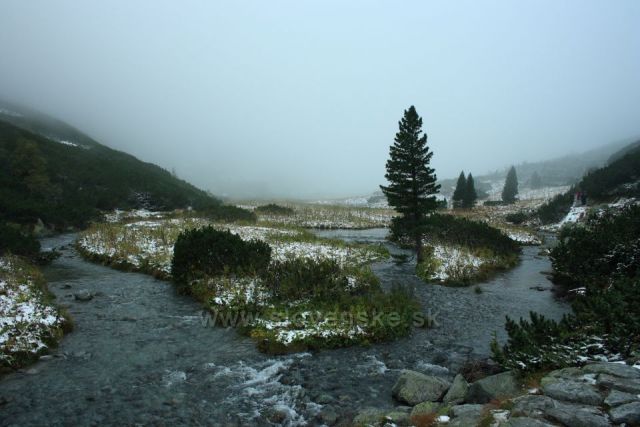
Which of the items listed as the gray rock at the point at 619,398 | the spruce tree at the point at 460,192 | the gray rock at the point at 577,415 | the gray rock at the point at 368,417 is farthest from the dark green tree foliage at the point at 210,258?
the spruce tree at the point at 460,192

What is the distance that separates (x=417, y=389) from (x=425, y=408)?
116cm

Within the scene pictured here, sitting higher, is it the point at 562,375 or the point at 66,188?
the point at 66,188

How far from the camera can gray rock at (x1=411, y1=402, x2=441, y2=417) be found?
730cm

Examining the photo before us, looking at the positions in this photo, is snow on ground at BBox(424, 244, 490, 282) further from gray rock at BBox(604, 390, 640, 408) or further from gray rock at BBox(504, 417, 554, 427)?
gray rock at BBox(504, 417, 554, 427)

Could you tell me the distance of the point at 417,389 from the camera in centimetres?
868

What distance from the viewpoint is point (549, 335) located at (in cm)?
936

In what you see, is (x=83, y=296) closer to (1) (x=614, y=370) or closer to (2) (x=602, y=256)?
(1) (x=614, y=370)

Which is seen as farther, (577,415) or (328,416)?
(328,416)

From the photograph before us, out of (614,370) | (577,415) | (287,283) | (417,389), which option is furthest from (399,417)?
(287,283)

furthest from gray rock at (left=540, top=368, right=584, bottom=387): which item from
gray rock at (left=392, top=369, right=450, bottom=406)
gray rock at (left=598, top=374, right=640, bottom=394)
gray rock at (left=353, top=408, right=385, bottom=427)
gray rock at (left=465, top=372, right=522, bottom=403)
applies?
gray rock at (left=353, top=408, right=385, bottom=427)

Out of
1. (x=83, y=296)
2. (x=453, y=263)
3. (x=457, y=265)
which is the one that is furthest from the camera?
(x=453, y=263)

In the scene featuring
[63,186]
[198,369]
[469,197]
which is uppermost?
[63,186]

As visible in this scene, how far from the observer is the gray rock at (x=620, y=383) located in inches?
234

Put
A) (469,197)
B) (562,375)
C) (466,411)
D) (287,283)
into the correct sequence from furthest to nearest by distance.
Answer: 1. (469,197)
2. (287,283)
3. (562,375)
4. (466,411)
